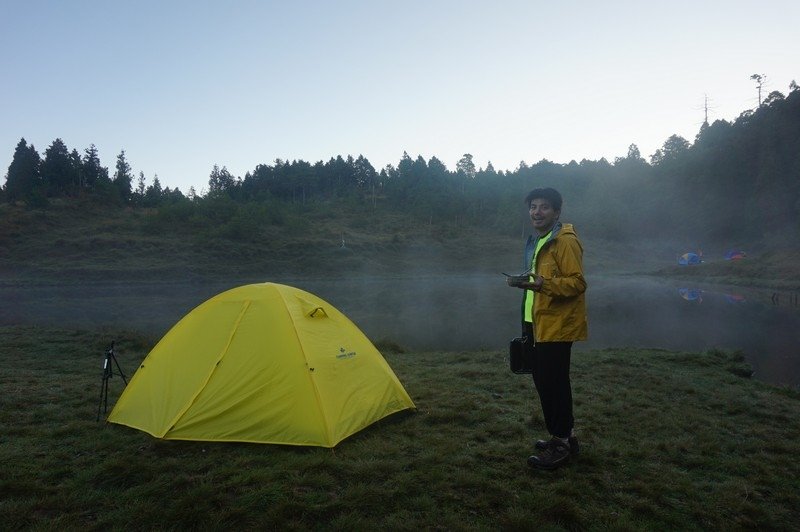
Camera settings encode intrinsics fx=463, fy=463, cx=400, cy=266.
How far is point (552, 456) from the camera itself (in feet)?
13.9

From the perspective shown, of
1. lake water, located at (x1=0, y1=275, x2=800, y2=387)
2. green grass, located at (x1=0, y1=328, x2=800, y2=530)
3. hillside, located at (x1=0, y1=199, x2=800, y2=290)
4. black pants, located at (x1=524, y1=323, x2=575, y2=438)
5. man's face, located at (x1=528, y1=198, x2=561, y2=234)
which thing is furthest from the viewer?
hillside, located at (x1=0, y1=199, x2=800, y2=290)

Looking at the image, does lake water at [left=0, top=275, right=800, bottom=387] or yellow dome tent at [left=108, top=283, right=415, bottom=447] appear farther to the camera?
lake water at [left=0, top=275, right=800, bottom=387]

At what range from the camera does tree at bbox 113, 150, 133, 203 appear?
70988mm

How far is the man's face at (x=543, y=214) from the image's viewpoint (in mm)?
4301

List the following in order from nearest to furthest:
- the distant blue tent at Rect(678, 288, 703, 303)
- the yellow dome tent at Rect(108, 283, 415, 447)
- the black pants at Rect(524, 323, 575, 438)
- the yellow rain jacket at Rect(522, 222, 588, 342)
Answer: the yellow rain jacket at Rect(522, 222, 588, 342) < the black pants at Rect(524, 323, 575, 438) < the yellow dome tent at Rect(108, 283, 415, 447) < the distant blue tent at Rect(678, 288, 703, 303)

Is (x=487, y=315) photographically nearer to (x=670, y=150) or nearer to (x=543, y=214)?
(x=543, y=214)

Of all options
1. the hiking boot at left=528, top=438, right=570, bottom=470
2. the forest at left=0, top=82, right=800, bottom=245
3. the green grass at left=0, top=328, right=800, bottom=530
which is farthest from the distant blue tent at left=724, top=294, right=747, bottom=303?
the forest at left=0, top=82, right=800, bottom=245

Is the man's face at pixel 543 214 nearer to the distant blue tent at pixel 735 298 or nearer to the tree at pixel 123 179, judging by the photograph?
the distant blue tent at pixel 735 298

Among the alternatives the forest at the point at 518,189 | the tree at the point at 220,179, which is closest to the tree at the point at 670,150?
the forest at the point at 518,189

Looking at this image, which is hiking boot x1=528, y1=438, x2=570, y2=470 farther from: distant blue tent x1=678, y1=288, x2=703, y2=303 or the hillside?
the hillside

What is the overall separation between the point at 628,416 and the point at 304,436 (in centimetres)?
406

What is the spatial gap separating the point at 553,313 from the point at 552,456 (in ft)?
4.38

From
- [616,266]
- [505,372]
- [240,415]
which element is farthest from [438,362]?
[616,266]

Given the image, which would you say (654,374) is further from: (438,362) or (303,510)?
(303,510)
